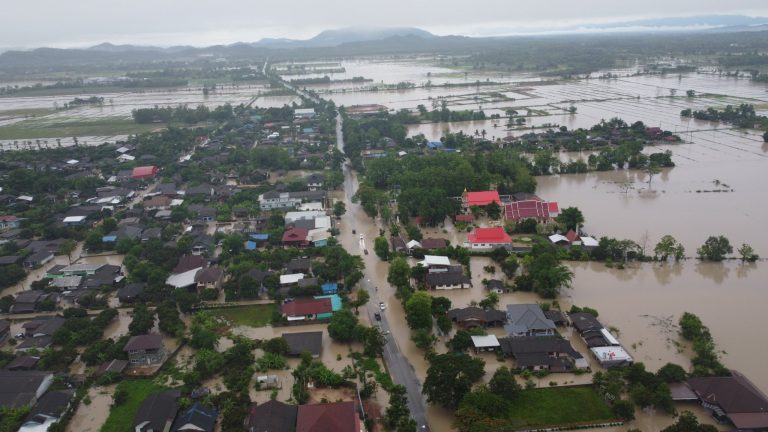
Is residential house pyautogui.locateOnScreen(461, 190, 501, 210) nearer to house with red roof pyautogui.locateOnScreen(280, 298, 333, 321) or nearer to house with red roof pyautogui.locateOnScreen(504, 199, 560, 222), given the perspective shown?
house with red roof pyautogui.locateOnScreen(504, 199, 560, 222)

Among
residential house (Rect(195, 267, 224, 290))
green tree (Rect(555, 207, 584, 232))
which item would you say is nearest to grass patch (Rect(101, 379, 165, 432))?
residential house (Rect(195, 267, 224, 290))

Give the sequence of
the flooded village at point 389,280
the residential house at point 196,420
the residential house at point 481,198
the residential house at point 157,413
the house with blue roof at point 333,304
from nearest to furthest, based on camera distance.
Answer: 1. the residential house at point 196,420
2. the residential house at point 157,413
3. the flooded village at point 389,280
4. the house with blue roof at point 333,304
5. the residential house at point 481,198

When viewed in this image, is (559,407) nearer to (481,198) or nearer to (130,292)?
(481,198)

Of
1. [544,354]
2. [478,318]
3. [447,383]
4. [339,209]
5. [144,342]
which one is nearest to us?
[447,383]

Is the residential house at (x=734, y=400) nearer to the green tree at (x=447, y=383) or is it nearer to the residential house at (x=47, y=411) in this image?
the green tree at (x=447, y=383)

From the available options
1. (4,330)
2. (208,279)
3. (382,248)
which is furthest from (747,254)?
(4,330)

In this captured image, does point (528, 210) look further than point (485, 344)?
Yes

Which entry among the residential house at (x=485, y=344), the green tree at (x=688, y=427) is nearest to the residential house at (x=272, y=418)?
the residential house at (x=485, y=344)
